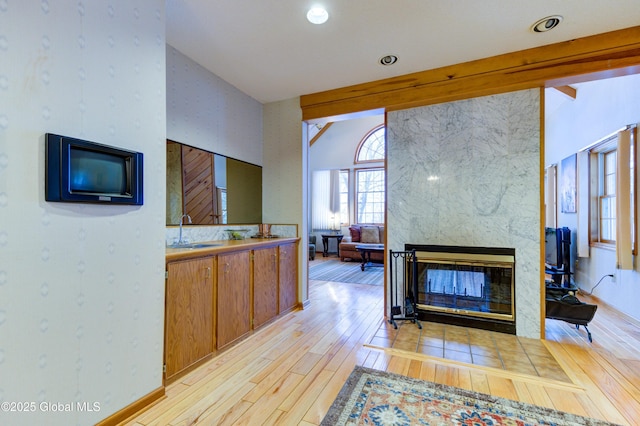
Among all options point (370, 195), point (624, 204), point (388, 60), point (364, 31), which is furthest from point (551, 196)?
point (364, 31)

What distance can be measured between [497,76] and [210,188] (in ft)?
10.7

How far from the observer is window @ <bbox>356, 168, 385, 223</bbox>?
336 inches

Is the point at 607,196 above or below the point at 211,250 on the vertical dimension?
above

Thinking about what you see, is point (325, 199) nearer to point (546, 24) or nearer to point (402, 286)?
point (402, 286)

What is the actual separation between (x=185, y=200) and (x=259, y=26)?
1732 mm

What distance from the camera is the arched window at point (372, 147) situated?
28.0 ft

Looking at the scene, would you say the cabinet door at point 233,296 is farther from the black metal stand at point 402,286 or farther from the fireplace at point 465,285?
the fireplace at point 465,285

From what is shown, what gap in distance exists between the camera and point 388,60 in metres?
2.82

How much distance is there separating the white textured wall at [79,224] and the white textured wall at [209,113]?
2.69 ft

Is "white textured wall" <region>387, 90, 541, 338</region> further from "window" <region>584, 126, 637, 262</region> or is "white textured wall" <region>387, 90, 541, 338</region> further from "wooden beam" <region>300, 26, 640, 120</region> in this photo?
"window" <region>584, 126, 637, 262</region>

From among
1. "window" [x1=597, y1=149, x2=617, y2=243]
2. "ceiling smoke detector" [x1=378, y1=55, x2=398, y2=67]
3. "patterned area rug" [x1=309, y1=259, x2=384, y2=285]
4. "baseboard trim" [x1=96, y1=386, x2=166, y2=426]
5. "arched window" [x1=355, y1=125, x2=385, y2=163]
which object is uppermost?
"arched window" [x1=355, y1=125, x2=385, y2=163]

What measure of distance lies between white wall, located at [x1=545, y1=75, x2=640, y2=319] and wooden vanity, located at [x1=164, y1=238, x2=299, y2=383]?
4178 millimetres

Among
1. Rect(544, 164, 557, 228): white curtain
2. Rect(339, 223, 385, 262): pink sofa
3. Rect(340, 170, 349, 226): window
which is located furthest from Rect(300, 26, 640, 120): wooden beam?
Rect(340, 170, 349, 226): window

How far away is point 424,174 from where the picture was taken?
3209 millimetres
